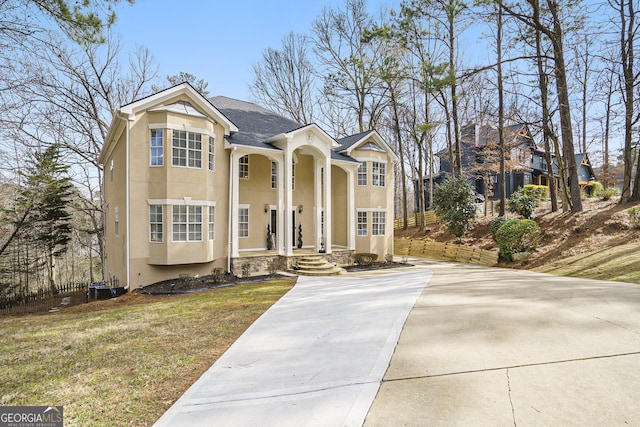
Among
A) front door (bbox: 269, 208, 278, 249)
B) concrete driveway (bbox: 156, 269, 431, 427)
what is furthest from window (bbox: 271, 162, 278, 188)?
concrete driveway (bbox: 156, 269, 431, 427)

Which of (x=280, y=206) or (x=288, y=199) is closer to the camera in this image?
(x=288, y=199)

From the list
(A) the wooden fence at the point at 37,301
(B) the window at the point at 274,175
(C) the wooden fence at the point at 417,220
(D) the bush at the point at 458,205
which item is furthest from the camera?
(C) the wooden fence at the point at 417,220

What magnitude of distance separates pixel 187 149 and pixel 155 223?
3066 millimetres

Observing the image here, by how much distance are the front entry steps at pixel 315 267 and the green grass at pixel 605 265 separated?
890 centimetres

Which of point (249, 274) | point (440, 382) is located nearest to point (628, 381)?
point (440, 382)

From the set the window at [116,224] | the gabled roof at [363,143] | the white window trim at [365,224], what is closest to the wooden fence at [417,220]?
the gabled roof at [363,143]

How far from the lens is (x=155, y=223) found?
42.0ft

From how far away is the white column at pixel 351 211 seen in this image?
1800cm

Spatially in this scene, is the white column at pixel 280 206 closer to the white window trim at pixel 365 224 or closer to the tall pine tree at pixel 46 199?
the white window trim at pixel 365 224

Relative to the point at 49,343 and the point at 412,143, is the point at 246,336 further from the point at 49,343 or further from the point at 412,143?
the point at 412,143

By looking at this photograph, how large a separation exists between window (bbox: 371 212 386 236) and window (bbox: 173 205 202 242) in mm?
9561

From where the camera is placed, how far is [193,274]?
534 inches

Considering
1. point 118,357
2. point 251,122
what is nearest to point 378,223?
point 251,122

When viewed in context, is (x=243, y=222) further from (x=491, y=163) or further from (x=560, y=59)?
(x=491, y=163)
